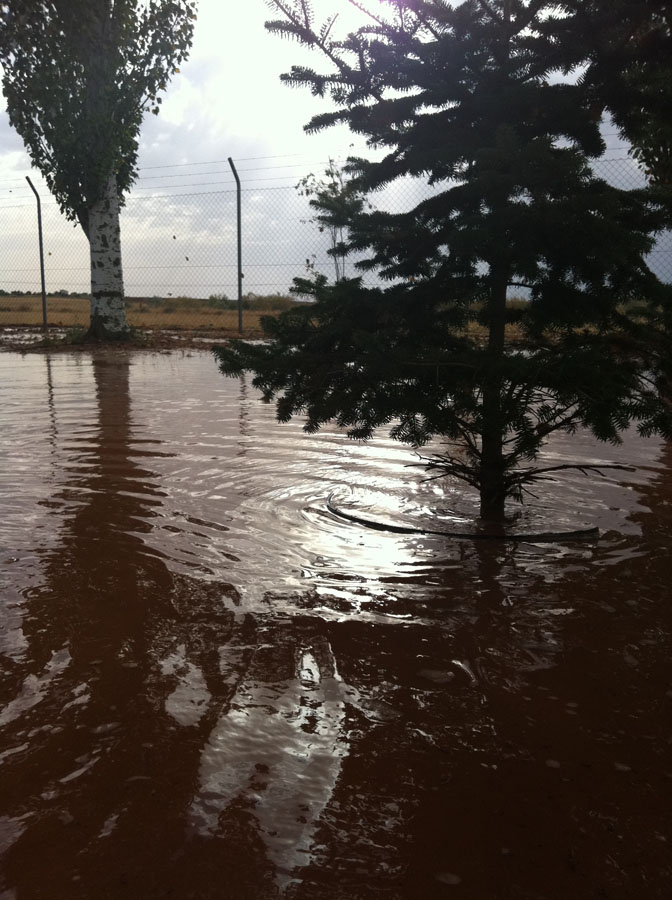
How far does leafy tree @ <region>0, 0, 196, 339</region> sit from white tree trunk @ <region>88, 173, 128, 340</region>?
0.02 metres

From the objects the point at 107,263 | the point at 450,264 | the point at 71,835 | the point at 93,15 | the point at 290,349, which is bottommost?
the point at 71,835

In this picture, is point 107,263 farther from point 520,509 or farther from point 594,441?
point 520,509

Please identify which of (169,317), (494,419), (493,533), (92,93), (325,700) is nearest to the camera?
(325,700)

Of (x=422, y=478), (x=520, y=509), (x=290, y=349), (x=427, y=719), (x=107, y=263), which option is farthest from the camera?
(x=107, y=263)

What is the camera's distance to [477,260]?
11.1 feet

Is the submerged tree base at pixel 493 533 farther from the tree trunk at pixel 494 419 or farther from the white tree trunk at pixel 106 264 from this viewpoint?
the white tree trunk at pixel 106 264

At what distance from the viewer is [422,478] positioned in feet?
15.4

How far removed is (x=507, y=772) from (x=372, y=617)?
0.92m

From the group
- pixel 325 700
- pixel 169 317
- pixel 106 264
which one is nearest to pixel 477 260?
pixel 325 700

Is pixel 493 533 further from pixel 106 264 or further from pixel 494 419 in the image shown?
pixel 106 264

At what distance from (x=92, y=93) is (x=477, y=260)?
542 inches

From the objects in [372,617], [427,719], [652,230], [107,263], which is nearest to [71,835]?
[427,719]

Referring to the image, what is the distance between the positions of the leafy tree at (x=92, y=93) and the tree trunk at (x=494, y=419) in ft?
41.4

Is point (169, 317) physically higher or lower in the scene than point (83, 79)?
lower
